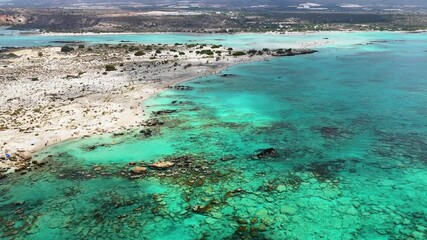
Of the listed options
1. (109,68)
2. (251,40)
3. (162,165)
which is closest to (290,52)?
(251,40)

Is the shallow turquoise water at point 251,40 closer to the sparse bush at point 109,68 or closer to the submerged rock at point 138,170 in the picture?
the sparse bush at point 109,68

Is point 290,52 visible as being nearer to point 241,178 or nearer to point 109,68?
point 109,68

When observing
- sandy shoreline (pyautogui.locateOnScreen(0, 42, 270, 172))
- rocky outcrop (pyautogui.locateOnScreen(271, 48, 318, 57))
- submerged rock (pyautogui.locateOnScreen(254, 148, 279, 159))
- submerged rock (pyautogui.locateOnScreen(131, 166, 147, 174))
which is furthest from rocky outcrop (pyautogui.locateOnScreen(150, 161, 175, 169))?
rocky outcrop (pyautogui.locateOnScreen(271, 48, 318, 57))

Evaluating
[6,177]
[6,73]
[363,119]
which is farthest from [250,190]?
[6,73]

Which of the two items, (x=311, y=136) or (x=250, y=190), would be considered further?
(x=311, y=136)

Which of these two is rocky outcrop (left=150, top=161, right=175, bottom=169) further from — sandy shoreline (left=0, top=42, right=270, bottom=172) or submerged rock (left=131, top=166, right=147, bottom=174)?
sandy shoreline (left=0, top=42, right=270, bottom=172)

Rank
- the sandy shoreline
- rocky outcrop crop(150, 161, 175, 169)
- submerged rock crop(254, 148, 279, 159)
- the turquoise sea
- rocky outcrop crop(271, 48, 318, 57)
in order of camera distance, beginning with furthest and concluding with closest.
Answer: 1. rocky outcrop crop(271, 48, 318, 57)
2. the sandy shoreline
3. submerged rock crop(254, 148, 279, 159)
4. rocky outcrop crop(150, 161, 175, 169)
5. the turquoise sea

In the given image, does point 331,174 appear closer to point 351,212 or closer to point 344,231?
point 351,212
